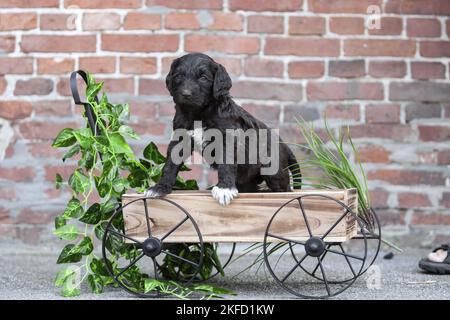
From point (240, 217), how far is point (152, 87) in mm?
1625

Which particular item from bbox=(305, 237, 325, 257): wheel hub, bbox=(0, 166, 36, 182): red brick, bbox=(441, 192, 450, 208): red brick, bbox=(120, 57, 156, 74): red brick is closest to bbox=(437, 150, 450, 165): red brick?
bbox=(441, 192, 450, 208): red brick

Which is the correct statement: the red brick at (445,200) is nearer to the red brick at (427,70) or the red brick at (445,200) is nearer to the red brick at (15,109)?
the red brick at (427,70)

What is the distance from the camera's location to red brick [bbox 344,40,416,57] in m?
4.10

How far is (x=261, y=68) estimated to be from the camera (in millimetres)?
4082

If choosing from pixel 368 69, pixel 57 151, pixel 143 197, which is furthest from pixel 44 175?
pixel 368 69

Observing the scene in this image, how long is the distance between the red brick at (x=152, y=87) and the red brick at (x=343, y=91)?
81 centimetres

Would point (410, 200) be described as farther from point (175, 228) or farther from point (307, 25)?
point (175, 228)

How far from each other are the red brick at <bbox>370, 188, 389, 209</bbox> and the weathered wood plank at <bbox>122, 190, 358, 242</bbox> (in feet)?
4.80

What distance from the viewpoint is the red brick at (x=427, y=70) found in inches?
162

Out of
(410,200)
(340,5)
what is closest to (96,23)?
(340,5)

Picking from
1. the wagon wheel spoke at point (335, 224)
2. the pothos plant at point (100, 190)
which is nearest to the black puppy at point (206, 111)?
the pothos plant at point (100, 190)

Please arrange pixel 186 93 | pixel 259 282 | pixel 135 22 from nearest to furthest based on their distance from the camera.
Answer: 1. pixel 186 93
2. pixel 259 282
3. pixel 135 22

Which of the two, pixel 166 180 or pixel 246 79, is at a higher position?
pixel 246 79

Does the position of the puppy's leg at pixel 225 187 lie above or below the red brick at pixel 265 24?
below
